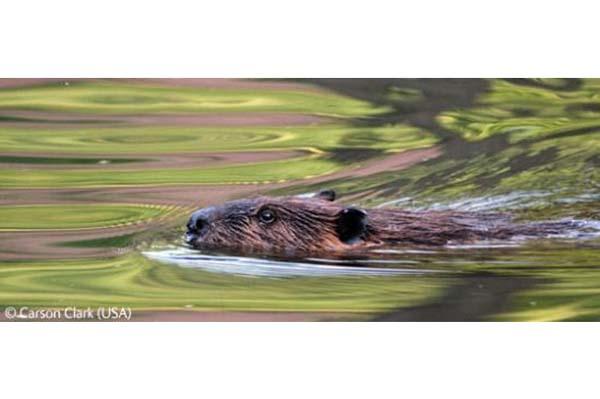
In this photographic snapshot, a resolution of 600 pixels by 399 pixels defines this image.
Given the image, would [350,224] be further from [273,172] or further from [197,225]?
[197,225]

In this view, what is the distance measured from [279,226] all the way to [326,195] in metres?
0.25

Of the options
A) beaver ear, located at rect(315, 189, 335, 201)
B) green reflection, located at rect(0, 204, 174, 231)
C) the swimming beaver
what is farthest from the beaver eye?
green reflection, located at rect(0, 204, 174, 231)

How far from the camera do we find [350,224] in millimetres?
7457

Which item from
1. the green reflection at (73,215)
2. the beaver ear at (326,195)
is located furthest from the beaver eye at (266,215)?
the green reflection at (73,215)

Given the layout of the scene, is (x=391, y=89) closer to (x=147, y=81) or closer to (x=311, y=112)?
(x=311, y=112)

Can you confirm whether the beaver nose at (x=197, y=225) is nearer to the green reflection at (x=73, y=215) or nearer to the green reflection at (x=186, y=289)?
the green reflection at (x=73, y=215)

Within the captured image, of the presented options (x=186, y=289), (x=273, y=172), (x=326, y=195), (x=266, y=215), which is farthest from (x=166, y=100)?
(x=186, y=289)

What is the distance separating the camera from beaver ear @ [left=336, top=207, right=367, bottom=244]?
7445mm

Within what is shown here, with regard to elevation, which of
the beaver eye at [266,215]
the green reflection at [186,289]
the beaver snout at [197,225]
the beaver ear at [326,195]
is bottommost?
the green reflection at [186,289]

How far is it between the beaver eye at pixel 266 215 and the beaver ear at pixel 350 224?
0.29m

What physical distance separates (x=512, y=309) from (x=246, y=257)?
117 centimetres

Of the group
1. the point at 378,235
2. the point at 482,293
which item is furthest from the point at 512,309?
the point at 378,235

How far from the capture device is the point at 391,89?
7.68 meters

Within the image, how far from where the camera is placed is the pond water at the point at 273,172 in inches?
282
